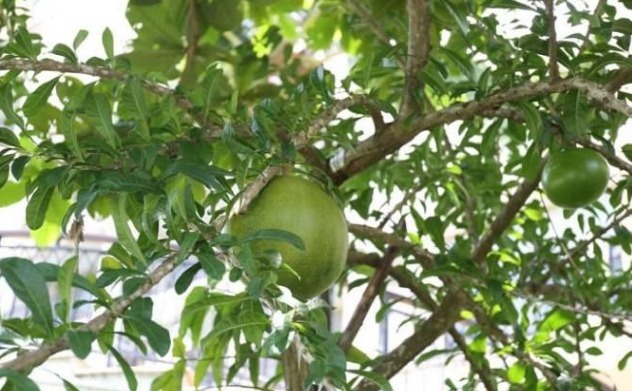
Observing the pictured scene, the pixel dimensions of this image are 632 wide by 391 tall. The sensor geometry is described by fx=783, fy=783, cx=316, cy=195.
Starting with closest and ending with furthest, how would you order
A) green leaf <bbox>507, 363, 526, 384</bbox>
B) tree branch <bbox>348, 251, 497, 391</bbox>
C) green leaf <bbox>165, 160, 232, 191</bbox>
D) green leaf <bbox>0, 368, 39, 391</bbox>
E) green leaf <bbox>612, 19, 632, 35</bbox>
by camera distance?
green leaf <bbox>0, 368, 39, 391</bbox> → green leaf <bbox>165, 160, 232, 191</bbox> → green leaf <bbox>612, 19, 632, 35</bbox> → green leaf <bbox>507, 363, 526, 384</bbox> → tree branch <bbox>348, 251, 497, 391</bbox>

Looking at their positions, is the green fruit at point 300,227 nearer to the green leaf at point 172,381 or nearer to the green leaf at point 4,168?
the green leaf at point 4,168

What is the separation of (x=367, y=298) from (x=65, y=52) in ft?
2.18

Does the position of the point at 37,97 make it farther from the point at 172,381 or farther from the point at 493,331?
the point at 493,331

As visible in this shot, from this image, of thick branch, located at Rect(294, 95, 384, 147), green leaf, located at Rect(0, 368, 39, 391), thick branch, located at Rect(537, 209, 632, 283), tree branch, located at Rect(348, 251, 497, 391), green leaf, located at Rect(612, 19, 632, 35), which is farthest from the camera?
thick branch, located at Rect(537, 209, 632, 283)

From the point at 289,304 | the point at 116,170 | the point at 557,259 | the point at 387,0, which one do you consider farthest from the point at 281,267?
the point at 557,259

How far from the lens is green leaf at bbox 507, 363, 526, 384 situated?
1.26 m

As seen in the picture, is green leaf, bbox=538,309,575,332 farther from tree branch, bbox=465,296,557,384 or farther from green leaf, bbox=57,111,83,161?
green leaf, bbox=57,111,83,161

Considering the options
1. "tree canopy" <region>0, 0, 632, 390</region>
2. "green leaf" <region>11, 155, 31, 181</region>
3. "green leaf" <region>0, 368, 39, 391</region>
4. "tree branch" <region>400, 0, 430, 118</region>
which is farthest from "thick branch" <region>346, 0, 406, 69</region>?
"green leaf" <region>0, 368, 39, 391</region>

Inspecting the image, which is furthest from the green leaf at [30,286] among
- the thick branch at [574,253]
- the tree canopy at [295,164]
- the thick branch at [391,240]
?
the thick branch at [574,253]

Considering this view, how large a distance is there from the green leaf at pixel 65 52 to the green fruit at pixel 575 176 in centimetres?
62

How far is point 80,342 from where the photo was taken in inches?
19.6

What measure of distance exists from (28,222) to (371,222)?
1144 millimetres

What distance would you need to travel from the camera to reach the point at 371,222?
1.86 m

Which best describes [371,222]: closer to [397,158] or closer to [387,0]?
[397,158]
